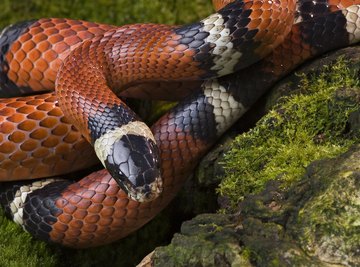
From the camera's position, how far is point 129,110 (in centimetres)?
390

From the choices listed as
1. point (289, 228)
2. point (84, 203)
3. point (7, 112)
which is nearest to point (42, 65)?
point (7, 112)

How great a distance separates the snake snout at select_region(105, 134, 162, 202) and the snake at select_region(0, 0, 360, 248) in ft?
0.21

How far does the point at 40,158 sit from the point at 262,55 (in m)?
1.68

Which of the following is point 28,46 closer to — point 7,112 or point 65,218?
point 7,112

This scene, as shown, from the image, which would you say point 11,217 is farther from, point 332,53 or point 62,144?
point 332,53

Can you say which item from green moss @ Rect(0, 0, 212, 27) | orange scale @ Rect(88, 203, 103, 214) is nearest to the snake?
orange scale @ Rect(88, 203, 103, 214)

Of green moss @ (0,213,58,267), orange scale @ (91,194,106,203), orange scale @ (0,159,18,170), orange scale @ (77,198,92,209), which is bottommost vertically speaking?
green moss @ (0,213,58,267)

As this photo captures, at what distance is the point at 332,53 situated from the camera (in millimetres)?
3871

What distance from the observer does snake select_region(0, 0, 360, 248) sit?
3.83 m

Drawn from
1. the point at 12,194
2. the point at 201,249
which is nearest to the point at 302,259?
the point at 201,249

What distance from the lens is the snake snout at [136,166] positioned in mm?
3422

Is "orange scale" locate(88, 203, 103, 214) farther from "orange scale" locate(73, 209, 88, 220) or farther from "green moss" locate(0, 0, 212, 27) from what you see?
"green moss" locate(0, 0, 212, 27)

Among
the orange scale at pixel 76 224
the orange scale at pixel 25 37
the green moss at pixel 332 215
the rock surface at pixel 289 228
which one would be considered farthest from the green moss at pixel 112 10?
the green moss at pixel 332 215

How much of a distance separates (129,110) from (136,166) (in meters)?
0.58
